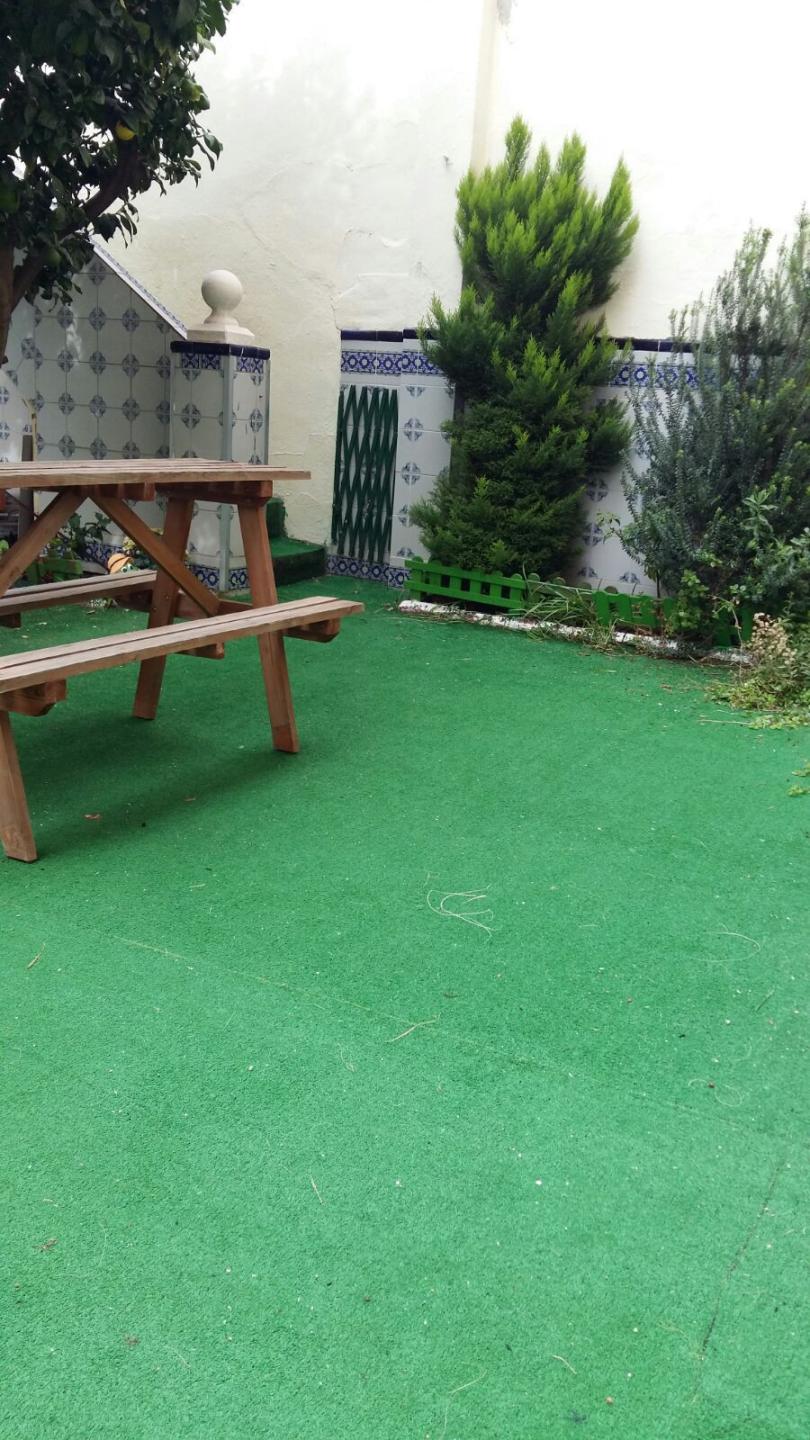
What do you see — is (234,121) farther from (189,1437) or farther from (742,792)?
(189,1437)

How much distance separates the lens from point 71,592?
3.65 meters

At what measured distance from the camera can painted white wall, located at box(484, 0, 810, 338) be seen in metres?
5.68

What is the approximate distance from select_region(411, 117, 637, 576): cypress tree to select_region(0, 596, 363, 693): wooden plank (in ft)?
7.36

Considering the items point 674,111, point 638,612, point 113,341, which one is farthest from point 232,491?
point 674,111

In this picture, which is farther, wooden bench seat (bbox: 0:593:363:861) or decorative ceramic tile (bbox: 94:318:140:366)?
decorative ceramic tile (bbox: 94:318:140:366)

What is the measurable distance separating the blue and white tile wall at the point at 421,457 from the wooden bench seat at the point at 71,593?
2748 mm

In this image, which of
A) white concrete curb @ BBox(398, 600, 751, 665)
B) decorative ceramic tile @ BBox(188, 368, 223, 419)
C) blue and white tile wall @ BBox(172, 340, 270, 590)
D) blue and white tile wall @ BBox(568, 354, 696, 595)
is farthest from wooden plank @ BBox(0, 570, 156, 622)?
blue and white tile wall @ BBox(568, 354, 696, 595)

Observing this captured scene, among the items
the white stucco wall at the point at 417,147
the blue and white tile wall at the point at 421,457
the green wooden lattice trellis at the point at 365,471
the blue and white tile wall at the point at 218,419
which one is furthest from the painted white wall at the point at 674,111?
the blue and white tile wall at the point at 218,419

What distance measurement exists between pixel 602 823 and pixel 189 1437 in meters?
2.30

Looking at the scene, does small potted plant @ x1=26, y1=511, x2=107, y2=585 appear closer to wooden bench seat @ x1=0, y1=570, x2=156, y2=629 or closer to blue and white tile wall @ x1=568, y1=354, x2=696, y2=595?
wooden bench seat @ x1=0, y1=570, x2=156, y2=629

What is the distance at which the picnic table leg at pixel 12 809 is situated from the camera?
2758 millimetres

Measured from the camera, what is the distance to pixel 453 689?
4.84 m

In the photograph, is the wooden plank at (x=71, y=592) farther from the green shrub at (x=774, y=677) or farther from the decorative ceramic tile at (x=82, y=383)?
the decorative ceramic tile at (x=82, y=383)

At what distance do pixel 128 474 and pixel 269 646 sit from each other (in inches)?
32.6
